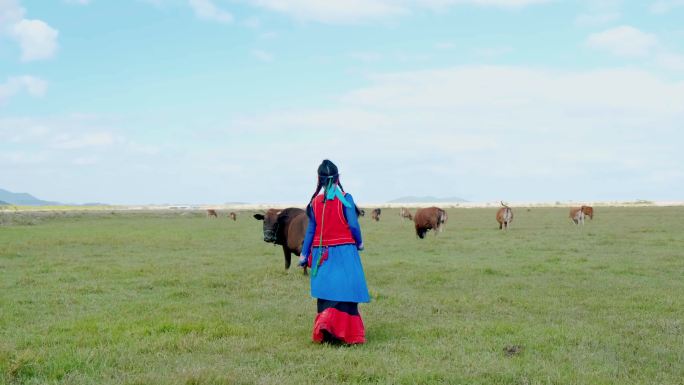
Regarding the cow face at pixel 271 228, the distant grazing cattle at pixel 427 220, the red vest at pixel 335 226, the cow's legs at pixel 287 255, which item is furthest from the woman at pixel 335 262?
the distant grazing cattle at pixel 427 220

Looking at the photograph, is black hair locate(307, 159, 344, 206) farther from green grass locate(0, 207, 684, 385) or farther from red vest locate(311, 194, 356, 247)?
green grass locate(0, 207, 684, 385)

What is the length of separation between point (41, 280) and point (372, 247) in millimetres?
11752

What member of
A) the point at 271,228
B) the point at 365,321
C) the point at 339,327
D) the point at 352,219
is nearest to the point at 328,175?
the point at 352,219

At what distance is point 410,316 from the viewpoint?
373 inches

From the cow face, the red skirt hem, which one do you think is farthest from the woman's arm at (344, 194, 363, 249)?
the cow face

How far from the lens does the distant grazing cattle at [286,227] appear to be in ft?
46.8

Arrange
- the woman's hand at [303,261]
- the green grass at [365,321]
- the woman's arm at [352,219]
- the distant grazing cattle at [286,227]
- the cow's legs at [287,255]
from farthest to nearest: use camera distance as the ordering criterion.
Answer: the cow's legs at [287,255] < the distant grazing cattle at [286,227] < the woman's hand at [303,261] < the woman's arm at [352,219] < the green grass at [365,321]

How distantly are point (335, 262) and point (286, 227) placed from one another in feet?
24.5

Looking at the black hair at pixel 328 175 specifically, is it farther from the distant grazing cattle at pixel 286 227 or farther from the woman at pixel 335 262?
the distant grazing cattle at pixel 286 227

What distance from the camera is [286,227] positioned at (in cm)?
1486

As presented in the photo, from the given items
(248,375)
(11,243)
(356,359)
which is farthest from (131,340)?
(11,243)

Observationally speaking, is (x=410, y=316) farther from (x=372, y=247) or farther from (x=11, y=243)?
(x=11, y=243)

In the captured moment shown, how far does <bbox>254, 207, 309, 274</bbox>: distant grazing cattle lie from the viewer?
14258 millimetres

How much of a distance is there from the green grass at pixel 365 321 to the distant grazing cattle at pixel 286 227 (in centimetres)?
75
